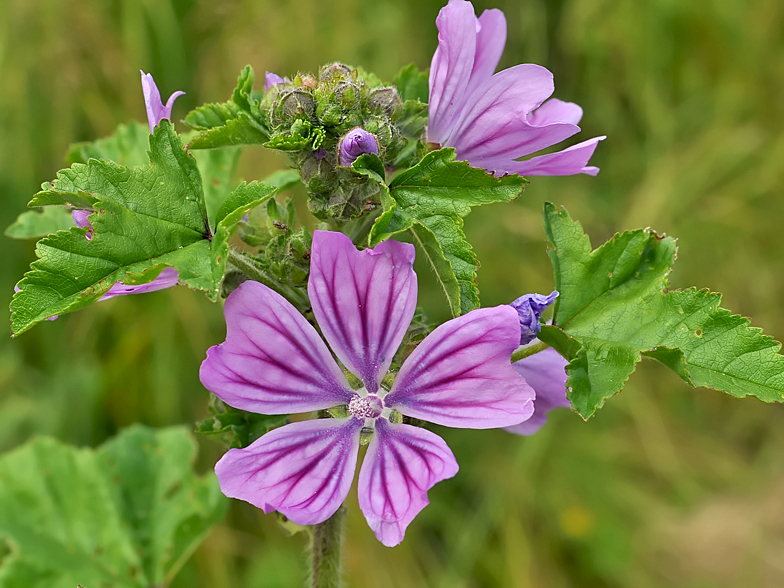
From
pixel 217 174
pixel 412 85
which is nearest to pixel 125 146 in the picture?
pixel 217 174

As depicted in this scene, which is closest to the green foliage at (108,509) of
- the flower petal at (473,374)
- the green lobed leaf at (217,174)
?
the green lobed leaf at (217,174)

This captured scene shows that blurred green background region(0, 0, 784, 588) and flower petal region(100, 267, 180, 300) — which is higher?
flower petal region(100, 267, 180, 300)

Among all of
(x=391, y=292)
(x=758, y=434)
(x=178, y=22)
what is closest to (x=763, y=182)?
(x=758, y=434)

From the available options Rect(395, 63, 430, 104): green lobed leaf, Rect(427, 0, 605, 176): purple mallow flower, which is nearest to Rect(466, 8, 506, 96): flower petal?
Rect(427, 0, 605, 176): purple mallow flower

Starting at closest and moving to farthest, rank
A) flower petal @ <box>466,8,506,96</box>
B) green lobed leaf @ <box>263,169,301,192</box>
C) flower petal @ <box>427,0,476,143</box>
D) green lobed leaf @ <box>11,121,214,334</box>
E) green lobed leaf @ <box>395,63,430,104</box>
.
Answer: green lobed leaf @ <box>11,121,214,334</box> < flower petal @ <box>427,0,476,143</box> < flower petal @ <box>466,8,506,96</box> < green lobed leaf @ <box>395,63,430,104</box> < green lobed leaf @ <box>263,169,301,192</box>

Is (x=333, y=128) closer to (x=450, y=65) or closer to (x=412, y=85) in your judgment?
(x=450, y=65)

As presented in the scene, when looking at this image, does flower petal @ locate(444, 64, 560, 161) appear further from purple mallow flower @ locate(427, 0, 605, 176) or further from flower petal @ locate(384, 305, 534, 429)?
flower petal @ locate(384, 305, 534, 429)

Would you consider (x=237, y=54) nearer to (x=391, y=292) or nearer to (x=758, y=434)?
(x=391, y=292)
